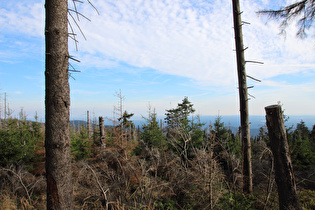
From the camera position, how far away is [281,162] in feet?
10.7

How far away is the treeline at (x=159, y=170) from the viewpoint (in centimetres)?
437

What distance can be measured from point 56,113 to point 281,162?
4.04m

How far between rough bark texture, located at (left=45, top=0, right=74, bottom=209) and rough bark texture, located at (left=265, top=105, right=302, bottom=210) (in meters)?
3.71

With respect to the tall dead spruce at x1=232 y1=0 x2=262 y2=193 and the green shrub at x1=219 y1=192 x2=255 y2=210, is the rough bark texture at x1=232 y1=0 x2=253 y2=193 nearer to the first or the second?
the tall dead spruce at x1=232 y1=0 x2=262 y2=193

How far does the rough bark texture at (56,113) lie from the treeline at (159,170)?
53.4 inches

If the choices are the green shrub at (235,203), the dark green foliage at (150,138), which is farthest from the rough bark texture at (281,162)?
the dark green foliage at (150,138)

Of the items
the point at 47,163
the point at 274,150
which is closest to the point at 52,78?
the point at 47,163

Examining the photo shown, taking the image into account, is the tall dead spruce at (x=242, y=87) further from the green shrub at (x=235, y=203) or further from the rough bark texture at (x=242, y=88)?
the green shrub at (x=235, y=203)

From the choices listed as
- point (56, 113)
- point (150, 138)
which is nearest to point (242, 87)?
point (56, 113)

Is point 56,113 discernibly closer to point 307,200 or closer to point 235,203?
point 235,203

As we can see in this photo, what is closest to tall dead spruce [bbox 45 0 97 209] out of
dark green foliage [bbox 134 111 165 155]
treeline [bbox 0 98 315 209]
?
treeline [bbox 0 98 315 209]

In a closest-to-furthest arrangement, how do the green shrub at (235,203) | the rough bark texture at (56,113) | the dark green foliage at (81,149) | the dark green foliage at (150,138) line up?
1. the rough bark texture at (56,113)
2. the green shrub at (235,203)
3. the dark green foliage at (81,149)
4. the dark green foliage at (150,138)

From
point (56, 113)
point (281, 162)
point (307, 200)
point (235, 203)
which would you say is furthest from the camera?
point (307, 200)

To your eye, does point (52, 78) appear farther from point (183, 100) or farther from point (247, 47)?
point (183, 100)
